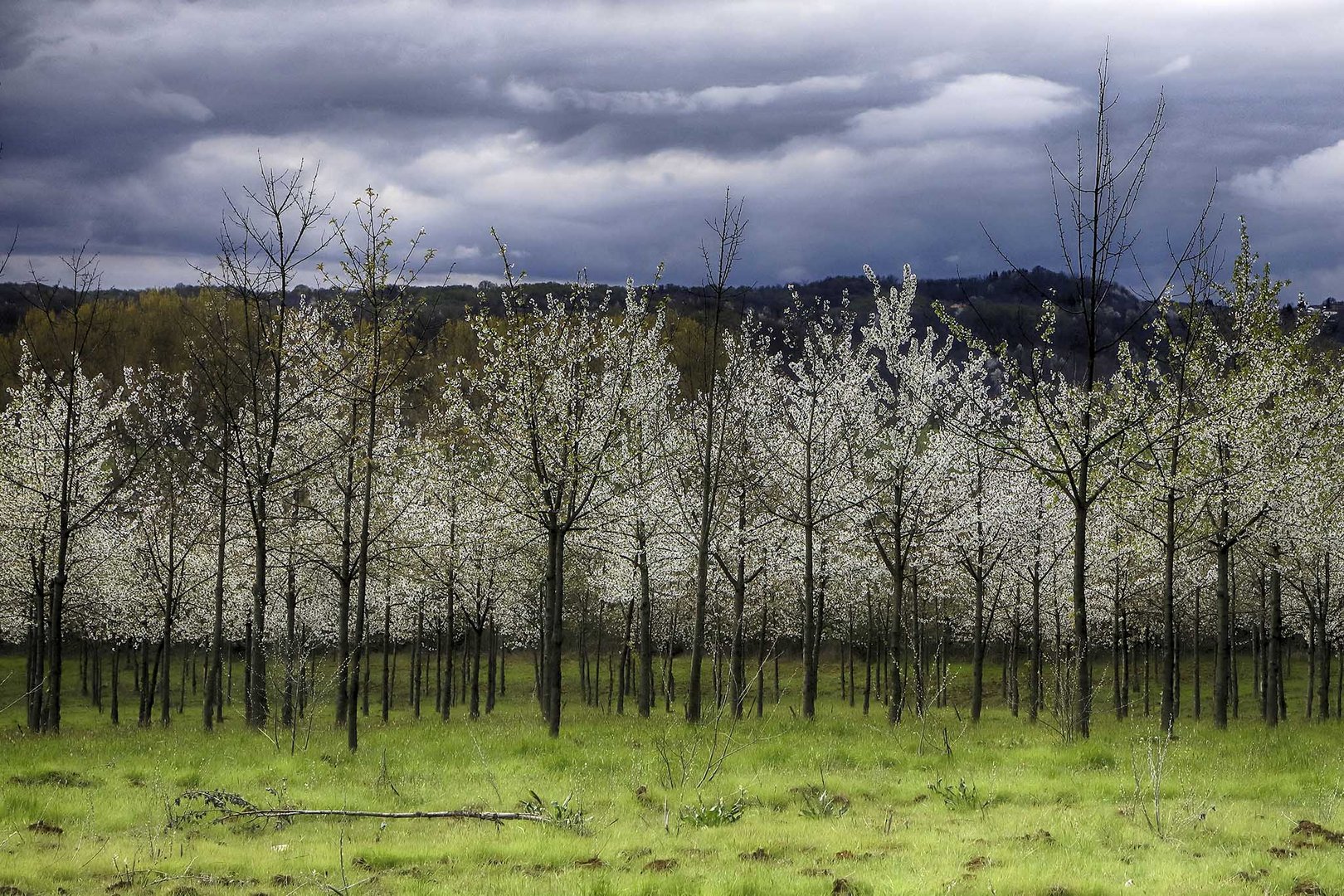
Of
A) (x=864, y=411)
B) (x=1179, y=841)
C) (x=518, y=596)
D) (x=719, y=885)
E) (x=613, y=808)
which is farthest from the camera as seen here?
(x=518, y=596)

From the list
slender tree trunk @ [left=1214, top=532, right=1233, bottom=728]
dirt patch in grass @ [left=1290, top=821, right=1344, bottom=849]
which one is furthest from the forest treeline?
dirt patch in grass @ [left=1290, top=821, right=1344, bottom=849]

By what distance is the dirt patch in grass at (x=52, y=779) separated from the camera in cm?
1095

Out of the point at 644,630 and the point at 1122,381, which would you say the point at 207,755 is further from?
the point at 1122,381

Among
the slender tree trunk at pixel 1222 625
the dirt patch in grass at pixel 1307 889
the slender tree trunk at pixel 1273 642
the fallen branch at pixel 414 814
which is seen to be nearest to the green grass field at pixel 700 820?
the dirt patch in grass at pixel 1307 889

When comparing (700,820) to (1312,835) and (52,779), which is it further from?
(52,779)

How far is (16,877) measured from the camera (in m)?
6.84

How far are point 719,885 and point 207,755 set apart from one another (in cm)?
968

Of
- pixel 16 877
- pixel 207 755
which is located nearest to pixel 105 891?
pixel 16 877

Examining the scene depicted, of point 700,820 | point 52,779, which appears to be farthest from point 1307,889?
point 52,779

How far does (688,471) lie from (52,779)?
1573 cm

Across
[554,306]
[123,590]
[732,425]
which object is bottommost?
[123,590]

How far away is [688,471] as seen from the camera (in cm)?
2428

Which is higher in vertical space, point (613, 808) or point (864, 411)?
point (864, 411)

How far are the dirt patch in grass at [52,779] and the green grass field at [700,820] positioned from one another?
1.7 inches
